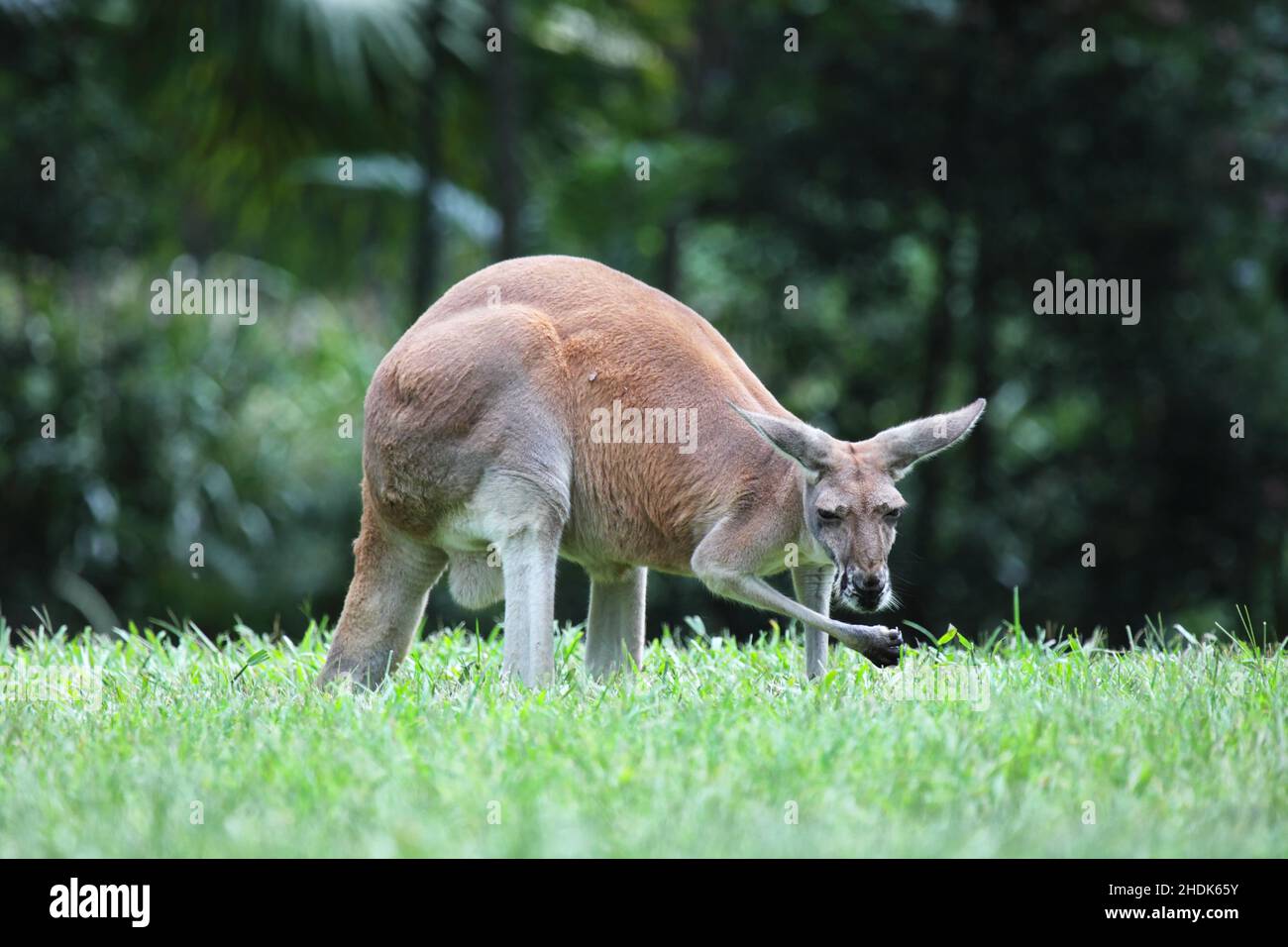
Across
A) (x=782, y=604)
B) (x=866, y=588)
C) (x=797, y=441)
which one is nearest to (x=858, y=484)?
(x=797, y=441)

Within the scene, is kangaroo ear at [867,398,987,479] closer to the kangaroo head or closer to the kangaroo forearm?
the kangaroo head

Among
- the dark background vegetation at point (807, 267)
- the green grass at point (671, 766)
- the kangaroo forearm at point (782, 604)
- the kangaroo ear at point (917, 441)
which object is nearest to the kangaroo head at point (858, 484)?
the kangaroo ear at point (917, 441)

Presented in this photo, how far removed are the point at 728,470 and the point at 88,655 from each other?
8.89ft

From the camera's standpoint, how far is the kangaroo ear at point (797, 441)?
535 cm

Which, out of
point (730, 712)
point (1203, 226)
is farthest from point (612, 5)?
point (730, 712)

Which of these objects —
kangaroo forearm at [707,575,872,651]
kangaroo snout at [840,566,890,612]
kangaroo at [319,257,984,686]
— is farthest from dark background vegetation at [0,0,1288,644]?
kangaroo snout at [840,566,890,612]

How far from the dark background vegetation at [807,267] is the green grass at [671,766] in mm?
7562

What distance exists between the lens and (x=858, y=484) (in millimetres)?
5297

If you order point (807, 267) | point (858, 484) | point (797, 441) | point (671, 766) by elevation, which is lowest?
point (671, 766)

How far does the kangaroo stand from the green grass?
0.29m

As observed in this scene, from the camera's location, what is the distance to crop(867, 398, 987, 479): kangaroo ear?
5461 millimetres

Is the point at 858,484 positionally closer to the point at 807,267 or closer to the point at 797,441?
the point at 797,441

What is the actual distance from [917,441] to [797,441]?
411mm

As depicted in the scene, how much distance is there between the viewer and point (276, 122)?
48.3 feet
